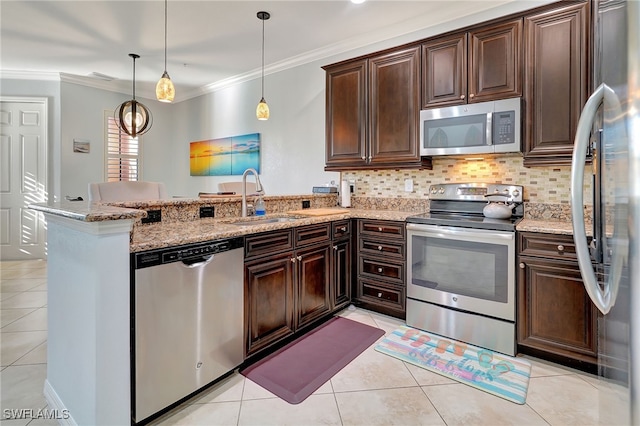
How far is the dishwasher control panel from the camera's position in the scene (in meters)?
1.48

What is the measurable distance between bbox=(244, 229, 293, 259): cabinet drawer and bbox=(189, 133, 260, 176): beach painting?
2624mm

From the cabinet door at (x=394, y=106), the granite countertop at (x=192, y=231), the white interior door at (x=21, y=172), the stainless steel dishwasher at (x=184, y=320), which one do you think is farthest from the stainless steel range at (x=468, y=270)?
the white interior door at (x=21, y=172)

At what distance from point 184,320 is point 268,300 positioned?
632 mm

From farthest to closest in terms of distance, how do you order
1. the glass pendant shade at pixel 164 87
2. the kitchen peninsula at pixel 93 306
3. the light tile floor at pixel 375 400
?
the glass pendant shade at pixel 164 87, the light tile floor at pixel 375 400, the kitchen peninsula at pixel 93 306

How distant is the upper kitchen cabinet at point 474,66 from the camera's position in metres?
2.42

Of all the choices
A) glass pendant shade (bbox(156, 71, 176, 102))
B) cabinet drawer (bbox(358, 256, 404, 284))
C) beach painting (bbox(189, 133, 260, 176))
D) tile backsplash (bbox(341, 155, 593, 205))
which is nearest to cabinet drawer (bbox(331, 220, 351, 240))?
cabinet drawer (bbox(358, 256, 404, 284))

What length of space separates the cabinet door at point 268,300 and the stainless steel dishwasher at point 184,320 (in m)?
0.09

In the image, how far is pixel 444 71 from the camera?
2723 millimetres

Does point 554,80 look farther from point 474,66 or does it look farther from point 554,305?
point 554,305

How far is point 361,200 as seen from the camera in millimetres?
3643

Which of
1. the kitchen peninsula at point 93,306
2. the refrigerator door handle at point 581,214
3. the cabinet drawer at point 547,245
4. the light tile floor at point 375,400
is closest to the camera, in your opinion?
the refrigerator door handle at point 581,214

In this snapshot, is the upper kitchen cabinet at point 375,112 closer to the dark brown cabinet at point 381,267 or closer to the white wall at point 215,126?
the white wall at point 215,126

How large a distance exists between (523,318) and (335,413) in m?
1.44

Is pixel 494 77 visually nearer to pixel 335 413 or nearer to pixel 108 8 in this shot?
pixel 335 413
